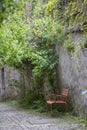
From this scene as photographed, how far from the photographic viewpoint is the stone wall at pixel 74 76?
9198 millimetres

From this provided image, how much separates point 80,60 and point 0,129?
3.22m

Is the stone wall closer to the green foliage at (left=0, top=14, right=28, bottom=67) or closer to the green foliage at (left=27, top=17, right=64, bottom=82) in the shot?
the green foliage at (left=27, top=17, right=64, bottom=82)

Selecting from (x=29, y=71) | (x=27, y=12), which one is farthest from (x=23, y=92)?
(x=27, y=12)

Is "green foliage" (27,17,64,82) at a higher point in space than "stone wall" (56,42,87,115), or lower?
higher

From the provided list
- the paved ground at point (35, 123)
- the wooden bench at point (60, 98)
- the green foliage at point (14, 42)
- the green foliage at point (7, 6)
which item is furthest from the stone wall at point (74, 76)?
the green foliage at point (7, 6)

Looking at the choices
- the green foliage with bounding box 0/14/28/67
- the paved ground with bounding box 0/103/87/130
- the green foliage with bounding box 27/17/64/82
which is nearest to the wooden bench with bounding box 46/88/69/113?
the paved ground with bounding box 0/103/87/130

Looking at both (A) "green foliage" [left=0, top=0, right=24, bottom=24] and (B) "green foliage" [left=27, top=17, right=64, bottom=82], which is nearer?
(A) "green foliage" [left=0, top=0, right=24, bottom=24]

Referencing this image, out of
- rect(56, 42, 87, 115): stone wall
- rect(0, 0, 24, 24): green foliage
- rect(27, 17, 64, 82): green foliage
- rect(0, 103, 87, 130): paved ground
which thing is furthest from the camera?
rect(27, 17, 64, 82): green foliage

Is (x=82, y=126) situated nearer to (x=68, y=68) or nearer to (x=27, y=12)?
(x=68, y=68)

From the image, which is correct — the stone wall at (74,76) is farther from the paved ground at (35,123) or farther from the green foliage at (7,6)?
the green foliage at (7,6)

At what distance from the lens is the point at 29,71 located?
12977 millimetres

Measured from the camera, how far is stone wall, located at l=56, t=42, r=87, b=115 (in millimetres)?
9198

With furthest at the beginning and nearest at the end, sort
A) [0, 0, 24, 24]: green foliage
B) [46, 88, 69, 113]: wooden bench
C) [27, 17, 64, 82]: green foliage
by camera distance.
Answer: [27, 17, 64, 82]: green foliage
[46, 88, 69, 113]: wooden bench
[0, 0, 24, 24]: green foliage

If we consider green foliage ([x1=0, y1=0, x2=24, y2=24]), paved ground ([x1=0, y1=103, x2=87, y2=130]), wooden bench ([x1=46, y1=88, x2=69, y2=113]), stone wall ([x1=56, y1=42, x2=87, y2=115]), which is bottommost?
paved ground ([x1=0, y1=103, x2=87, y2=130])
